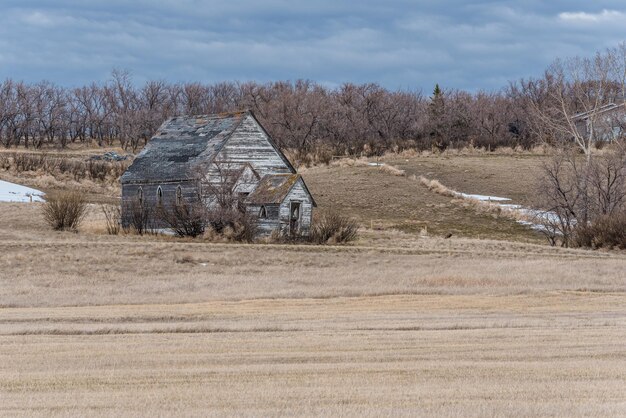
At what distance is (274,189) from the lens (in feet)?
161

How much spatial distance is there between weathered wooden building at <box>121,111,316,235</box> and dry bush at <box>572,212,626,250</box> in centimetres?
1301

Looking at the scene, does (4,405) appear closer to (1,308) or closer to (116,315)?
(116,315)

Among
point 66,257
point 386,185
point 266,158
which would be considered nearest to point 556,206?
point 266,158

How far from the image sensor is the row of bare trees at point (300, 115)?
352 feet

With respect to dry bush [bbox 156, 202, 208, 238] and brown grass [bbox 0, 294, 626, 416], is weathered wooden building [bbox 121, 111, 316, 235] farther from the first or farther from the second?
brown grass [bbox 0, 294, 626, 416]

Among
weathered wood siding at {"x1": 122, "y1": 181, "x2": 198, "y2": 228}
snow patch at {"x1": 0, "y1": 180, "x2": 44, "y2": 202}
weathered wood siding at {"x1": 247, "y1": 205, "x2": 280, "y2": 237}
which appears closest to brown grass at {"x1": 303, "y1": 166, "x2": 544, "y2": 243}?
weathered wood siding at {"x1": 247, "y1": 205, "x2": 280, "y2": 237}

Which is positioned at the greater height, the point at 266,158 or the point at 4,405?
the point at 266,158

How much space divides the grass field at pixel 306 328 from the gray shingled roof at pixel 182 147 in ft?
26.1

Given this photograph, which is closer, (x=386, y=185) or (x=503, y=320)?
(x=503, y=320)

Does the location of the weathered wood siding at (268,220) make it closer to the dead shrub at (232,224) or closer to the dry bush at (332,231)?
the dead shrub at (232,224)

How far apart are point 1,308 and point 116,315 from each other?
13.4 feet

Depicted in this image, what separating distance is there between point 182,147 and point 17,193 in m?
19.6

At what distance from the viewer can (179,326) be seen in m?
20.8

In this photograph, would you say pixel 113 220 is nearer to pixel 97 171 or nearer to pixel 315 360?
pixel 97 171
